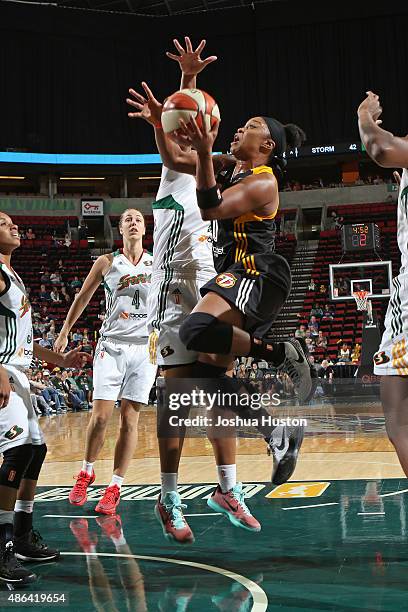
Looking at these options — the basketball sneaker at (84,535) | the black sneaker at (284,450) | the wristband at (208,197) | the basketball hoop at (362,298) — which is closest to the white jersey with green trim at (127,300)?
the basketball sneaker at (84,535)

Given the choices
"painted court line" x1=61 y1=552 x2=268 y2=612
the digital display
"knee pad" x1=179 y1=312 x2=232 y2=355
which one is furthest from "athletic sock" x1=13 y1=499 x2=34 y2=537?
the digital display

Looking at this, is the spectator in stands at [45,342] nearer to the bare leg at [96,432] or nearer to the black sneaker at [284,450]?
the bare leg at [96,432]

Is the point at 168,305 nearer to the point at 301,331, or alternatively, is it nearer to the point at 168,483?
the point at 168,483

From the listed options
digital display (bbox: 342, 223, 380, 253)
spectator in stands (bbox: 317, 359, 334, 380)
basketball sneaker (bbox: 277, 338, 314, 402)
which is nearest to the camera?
basketball sneaker (bbox: 277, 338, 314, 402)

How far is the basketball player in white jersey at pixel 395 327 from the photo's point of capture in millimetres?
3504

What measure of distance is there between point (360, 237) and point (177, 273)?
1687cm

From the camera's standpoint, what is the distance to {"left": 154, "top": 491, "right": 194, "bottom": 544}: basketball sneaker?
411cm

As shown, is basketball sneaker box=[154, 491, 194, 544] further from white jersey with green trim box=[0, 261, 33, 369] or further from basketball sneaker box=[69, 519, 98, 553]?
white jersey with green trim box=[0, 261, 33, 369]

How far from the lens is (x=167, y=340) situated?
4.49m

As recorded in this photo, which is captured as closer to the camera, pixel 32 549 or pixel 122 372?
pixel 32 549

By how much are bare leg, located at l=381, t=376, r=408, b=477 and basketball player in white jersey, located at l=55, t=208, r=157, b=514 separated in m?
2.89

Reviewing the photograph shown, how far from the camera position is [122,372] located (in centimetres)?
633

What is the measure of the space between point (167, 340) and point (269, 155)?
1.28 metres

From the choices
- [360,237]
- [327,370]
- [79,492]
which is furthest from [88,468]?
[360,237]
